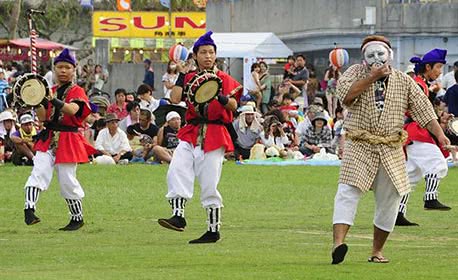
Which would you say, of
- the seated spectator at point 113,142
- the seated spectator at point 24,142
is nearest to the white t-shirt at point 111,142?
the seated spectator at point 113,142

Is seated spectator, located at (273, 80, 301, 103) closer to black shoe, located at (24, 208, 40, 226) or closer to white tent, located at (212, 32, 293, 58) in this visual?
white tent, located at (212, 32, 293, 58)

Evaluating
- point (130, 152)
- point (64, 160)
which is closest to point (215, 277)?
point (64, 160)

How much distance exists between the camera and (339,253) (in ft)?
38.2

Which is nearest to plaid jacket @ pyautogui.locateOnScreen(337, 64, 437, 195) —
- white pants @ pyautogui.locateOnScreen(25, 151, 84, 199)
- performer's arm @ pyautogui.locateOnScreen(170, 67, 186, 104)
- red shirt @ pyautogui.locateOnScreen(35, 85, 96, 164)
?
performer's arm @ pyautogui.locateOnScreen(170, 67, 186, 104)

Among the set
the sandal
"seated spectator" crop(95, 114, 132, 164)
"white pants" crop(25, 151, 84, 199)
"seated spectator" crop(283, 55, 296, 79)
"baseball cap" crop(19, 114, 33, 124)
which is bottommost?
"seated spectator" crop(95, 114, 132, 164)

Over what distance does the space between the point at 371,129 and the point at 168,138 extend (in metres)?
Result: 15.9

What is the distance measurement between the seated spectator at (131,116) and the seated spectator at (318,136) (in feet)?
12.0

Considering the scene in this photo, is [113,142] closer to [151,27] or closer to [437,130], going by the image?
[437,130]

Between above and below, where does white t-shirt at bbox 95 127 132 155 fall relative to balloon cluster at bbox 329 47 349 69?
below

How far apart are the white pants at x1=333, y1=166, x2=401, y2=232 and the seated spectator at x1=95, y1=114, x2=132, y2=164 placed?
16.4 m

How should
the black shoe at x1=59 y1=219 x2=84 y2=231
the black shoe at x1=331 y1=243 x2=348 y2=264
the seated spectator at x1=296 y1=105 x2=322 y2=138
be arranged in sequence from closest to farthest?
1. the black shoe at x1=331 y1=243 x2=348 y2=264
2. the black shoe at x1=59 y1=219 x2=84 y2=231
3. the seated spectator at x1=296 y1=105 x2=322 y2=138

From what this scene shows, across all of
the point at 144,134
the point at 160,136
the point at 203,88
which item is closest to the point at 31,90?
the point at 203,88

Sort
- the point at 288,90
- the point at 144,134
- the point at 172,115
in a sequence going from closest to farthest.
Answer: the point at 172,115 < the point at 144,134 < the point at 288,90

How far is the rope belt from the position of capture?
12039 millimetres
